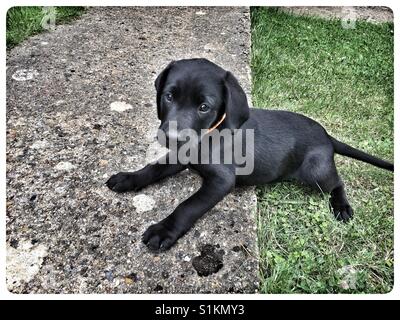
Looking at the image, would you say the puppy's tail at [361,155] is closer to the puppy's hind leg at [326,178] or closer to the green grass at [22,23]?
the puppy's hind leg at [326,178]

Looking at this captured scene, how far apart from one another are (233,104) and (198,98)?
0.50 feet

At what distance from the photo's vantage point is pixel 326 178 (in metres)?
2.13

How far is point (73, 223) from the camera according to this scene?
178 cm

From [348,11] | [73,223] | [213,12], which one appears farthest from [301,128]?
[348,11]

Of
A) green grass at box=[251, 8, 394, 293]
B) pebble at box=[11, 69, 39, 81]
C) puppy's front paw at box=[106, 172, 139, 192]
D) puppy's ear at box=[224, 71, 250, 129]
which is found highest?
puppy's ear at box=[224, 71, 250, 129]

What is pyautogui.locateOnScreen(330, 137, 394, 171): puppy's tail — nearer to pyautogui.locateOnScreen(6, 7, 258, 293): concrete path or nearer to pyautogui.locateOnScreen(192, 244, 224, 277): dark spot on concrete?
pyautogui.locateOnScreen(6, 7, 258, 293): concrete path

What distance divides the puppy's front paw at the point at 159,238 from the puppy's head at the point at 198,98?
0.39 metres

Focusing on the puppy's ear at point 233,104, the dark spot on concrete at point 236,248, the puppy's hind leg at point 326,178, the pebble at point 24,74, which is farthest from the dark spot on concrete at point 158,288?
the pebble at point 24,74

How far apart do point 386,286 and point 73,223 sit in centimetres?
135

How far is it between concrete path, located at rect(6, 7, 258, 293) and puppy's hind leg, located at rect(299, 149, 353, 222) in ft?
1.18

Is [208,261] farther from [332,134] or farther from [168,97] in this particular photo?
[332,134]

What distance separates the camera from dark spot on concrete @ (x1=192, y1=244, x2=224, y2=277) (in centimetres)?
166

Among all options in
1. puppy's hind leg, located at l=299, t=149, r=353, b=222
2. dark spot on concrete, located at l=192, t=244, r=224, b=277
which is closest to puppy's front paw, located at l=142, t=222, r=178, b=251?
dark spot on concrete, located at l=192, t=244, r=224, b=277

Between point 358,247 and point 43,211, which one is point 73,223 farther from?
point 358,247
